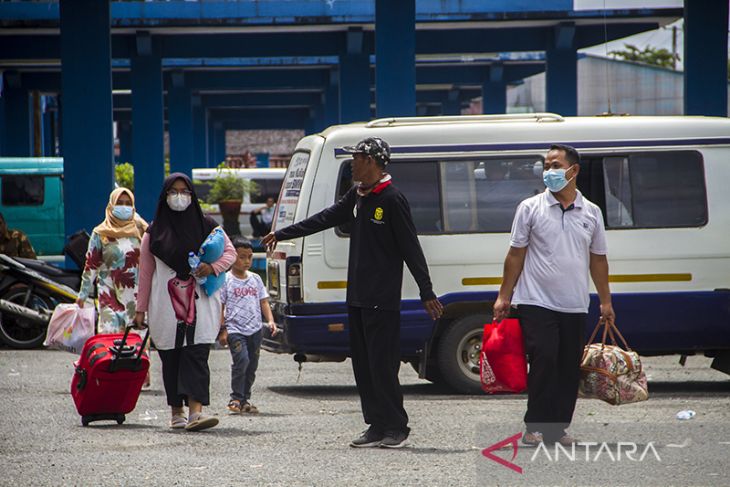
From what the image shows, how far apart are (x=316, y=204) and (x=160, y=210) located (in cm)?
258

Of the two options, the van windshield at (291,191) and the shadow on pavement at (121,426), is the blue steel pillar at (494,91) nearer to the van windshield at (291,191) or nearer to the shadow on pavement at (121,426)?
the van windshield at (291,191)

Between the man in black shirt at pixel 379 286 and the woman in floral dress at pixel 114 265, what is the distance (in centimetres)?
325

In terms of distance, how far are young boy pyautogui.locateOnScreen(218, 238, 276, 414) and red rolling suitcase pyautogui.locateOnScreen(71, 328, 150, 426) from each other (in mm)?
990

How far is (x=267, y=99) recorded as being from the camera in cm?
4972

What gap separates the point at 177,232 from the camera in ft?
29.7

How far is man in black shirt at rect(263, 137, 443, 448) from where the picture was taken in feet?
26.7

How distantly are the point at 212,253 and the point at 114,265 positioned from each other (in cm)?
225

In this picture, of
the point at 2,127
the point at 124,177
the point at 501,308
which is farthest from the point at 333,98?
the point at 501,308

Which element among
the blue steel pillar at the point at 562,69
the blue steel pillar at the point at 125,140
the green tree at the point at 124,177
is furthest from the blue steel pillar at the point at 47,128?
the blue steel pillar at the point at 562,69

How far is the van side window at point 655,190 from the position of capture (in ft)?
38.0

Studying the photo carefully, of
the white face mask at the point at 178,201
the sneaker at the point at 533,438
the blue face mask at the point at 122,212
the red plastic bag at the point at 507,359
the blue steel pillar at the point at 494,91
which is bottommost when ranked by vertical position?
the sneaker at the point at 533,438

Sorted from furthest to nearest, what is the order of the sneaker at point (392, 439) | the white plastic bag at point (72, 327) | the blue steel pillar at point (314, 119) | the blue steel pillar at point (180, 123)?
the blue steel pillar at point (314, 119) → the blue steel pillar at point (180, 123) → the white plastic bag at point (72, 327) → the sneaker at point (392, 439)

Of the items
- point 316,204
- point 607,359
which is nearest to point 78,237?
point 316,204

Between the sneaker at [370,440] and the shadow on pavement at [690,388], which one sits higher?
the sneaker at [370,440]
